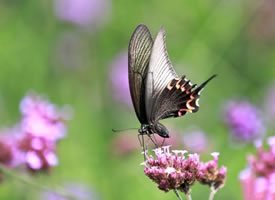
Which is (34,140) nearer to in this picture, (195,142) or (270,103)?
(195,142)

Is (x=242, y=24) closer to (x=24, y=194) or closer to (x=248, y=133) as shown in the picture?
(x=248, y=133)

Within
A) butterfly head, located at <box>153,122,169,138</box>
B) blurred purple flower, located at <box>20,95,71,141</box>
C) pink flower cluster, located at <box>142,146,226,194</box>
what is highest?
blurred purple flower, located at <box>20,95,71,141</box>

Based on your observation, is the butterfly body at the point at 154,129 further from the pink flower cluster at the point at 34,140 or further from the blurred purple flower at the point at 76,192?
the blurred purple flower at the point at 76,192

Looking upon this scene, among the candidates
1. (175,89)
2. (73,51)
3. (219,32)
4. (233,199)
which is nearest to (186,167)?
(175,89)

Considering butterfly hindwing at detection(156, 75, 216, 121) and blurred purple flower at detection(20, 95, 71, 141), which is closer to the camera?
butterfly hindwing at detection(156, 75, 216, 121)

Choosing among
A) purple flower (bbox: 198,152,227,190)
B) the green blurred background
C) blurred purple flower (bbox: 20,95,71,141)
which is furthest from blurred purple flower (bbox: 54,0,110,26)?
purple flower (bbox: 198,152,227,190)

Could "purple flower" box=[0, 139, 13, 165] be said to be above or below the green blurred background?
below

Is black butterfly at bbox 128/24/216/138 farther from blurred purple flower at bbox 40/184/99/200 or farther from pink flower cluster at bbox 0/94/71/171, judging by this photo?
blurred purple flower at bbox 40/184/99/200
